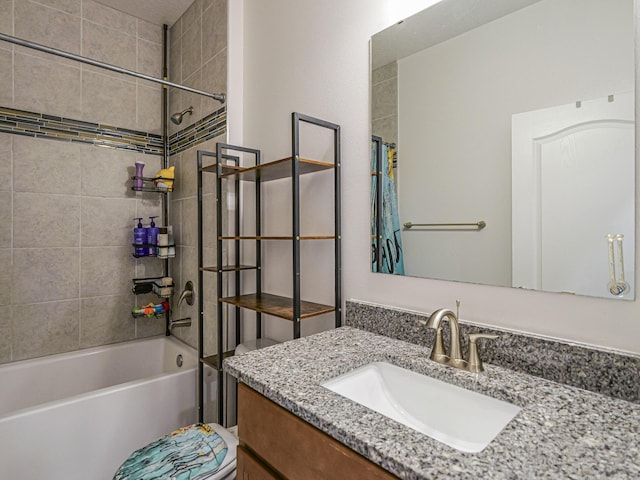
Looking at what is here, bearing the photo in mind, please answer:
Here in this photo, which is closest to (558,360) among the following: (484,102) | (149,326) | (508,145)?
(508,145)

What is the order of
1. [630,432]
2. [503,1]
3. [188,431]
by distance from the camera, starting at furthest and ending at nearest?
[188,431] → [503,1] → [630,432]

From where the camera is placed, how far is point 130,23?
2.37 metres

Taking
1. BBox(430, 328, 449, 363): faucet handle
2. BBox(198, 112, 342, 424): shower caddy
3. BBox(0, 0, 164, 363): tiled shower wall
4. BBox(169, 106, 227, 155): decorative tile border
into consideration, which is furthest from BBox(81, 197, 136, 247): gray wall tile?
BBox(430, 328, 449, 363): faucet handle

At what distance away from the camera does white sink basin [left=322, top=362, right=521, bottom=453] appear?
2.43 ft

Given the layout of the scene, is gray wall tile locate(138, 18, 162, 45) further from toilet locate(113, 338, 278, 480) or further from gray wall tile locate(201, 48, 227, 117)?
toilet locate(113, 338, 278, 480)

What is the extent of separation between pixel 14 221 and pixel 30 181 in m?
0.24

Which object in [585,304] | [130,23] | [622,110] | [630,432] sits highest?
[130,23]

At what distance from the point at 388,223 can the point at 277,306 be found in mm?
567

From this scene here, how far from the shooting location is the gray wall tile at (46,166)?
199 centimetres

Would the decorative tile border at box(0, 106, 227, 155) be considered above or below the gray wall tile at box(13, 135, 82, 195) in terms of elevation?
above

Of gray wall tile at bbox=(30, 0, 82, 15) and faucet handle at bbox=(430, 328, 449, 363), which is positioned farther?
gray wall tile at bbox=(30, 0, 82, 15)

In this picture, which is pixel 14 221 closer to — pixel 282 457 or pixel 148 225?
pixel 148 225

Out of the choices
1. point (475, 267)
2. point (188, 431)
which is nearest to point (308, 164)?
point (475, 267)

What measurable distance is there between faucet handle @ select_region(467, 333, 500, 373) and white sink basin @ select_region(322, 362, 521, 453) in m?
0.07
